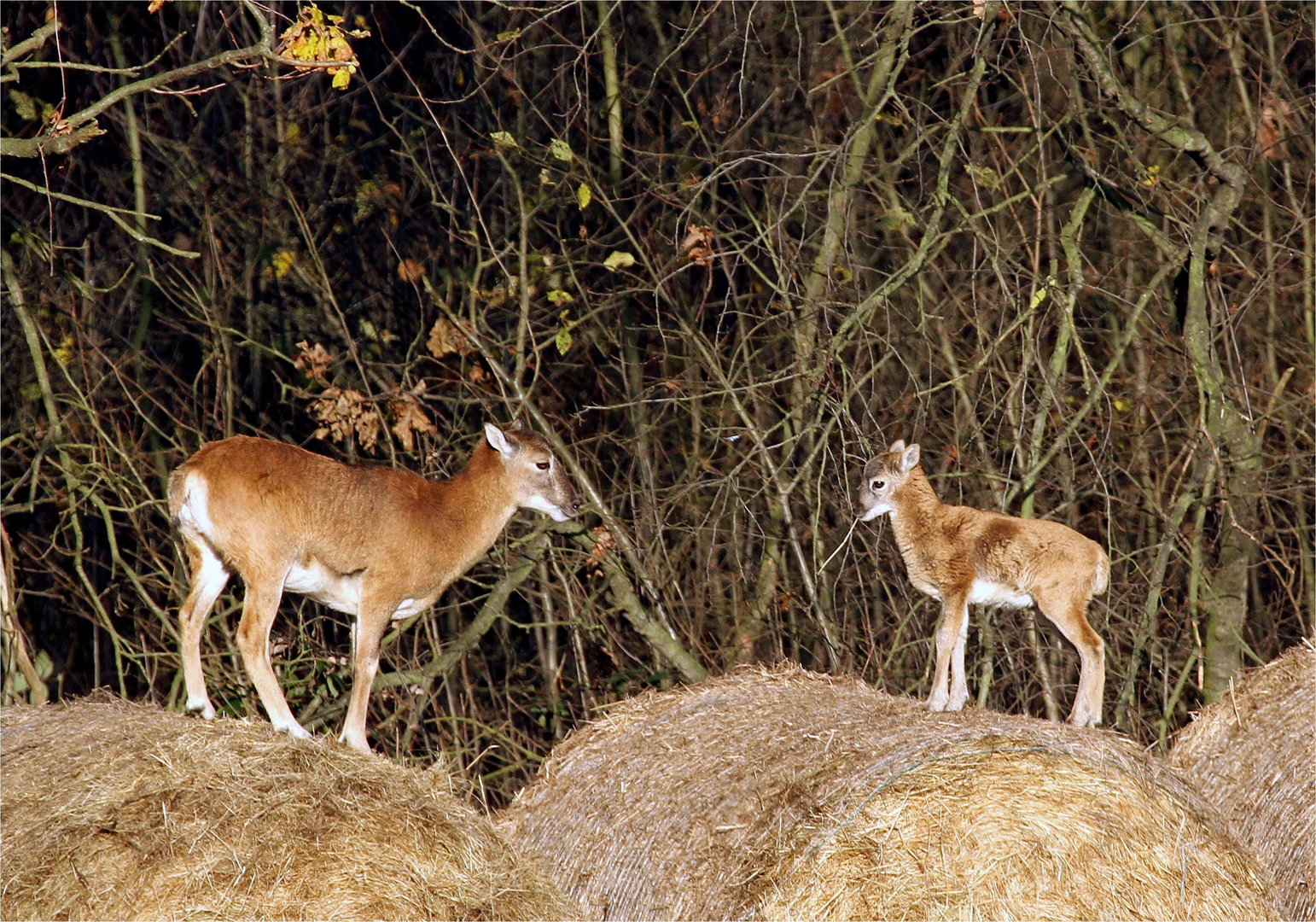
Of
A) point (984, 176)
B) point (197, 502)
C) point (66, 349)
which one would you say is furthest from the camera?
point (66, 349)

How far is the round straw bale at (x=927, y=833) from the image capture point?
16.9 feet

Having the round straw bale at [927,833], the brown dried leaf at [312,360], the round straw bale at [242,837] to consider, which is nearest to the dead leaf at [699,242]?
the brown dried leaf at [312,360]

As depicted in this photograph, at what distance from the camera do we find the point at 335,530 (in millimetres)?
7004

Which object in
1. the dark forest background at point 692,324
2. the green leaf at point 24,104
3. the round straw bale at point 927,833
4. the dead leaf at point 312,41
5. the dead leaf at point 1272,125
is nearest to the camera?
the round straw bale at point 927,833

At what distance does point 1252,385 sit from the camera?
9.76 metres

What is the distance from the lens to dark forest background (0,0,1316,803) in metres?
8.55

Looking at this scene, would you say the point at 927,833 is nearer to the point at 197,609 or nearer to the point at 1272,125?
the point at 197,609

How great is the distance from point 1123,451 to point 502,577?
13.7 feet

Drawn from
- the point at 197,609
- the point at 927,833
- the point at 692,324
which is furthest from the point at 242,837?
the point at 692,324

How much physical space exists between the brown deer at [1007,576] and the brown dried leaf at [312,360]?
4.27m

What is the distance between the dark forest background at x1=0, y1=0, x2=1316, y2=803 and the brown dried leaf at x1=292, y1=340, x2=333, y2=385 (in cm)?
4

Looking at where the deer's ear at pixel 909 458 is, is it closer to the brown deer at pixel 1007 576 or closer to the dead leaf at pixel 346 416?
the brown deer at pixel 1007 576

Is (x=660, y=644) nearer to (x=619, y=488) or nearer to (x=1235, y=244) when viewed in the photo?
(x=619, y=488)

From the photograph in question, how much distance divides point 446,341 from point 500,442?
213 cm
